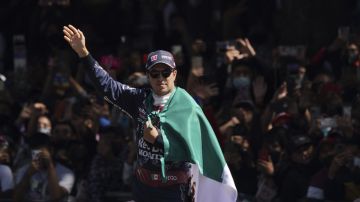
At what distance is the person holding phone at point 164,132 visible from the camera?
8438mm

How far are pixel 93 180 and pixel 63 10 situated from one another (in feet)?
15.5

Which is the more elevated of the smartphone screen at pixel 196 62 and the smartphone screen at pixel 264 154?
the smartphone screen at pixel 196 62

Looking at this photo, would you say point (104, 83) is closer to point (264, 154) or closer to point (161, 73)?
point (161, 73)

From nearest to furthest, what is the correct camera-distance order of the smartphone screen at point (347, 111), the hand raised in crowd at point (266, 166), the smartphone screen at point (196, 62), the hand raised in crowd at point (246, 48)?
the hand raised in crowd at point (266, 166)
the smartphone screen at point (347, 111)
the smartphone screen at point (196, 62)
the hand raised in crowd at point (246, 48)

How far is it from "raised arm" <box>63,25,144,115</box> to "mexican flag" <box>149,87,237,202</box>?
310 millimetres

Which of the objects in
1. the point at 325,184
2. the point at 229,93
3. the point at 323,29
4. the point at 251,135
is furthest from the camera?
the point at 323,29

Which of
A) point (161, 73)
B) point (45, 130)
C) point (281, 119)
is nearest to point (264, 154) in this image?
point (281, 119)

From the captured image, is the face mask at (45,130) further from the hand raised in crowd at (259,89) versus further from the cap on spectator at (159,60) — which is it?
the cap on spectator at (159,60)

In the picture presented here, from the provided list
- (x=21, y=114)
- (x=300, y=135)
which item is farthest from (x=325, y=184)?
(x=21, y=114)

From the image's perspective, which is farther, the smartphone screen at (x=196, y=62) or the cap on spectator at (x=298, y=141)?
the smartphone screen at (x=196, y=62)

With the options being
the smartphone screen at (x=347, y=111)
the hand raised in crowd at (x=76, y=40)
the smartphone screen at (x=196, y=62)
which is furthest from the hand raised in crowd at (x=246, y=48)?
the hand raised in crowd at (x=76, y=40)

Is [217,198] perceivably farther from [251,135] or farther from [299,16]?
[299,16]

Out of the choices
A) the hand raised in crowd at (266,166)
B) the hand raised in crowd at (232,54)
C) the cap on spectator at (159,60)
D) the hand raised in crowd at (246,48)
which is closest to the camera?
the cap on spectator at (159,60)

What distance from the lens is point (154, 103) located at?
8570mm
